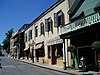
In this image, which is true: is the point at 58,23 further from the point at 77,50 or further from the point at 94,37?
the point at 94,37

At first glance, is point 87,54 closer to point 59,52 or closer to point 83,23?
point 83,23

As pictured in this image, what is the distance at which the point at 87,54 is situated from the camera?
2608cm

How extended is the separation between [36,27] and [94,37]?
84.9 feet

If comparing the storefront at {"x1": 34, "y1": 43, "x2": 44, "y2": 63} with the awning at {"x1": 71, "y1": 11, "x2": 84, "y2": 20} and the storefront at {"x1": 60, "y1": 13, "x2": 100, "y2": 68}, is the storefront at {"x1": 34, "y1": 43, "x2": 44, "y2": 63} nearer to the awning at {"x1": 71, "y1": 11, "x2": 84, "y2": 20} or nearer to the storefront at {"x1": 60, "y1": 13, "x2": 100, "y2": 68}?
the awning at {"x1": 71, "y1": 11, "x2": 84, "y2": 20}

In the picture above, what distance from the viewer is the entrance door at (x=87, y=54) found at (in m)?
25.1

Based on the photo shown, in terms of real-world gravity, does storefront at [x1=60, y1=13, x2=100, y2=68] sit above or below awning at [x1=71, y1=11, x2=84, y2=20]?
below

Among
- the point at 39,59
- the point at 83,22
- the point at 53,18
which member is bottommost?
the point at 39,59

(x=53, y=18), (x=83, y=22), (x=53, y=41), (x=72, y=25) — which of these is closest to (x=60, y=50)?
(x=53, y=41)

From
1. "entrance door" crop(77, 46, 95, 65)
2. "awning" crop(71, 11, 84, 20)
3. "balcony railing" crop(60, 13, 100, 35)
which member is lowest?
"entrance door" crop(77, 46, 95, 65)

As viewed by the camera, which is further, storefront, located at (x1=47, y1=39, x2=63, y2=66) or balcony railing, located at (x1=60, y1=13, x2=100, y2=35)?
storefront, located at (x1=47, y1=39, x2=63, y2=66)

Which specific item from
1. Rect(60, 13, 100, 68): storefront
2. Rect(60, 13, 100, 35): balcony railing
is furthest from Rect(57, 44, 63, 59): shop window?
Rect(60, 13, 100, 35): balcony railing

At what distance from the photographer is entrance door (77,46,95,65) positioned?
25062 millimetres

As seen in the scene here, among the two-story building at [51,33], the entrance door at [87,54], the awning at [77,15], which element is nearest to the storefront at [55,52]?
the two-story building at [51,33]

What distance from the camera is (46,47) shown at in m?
41.0
